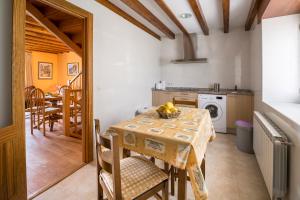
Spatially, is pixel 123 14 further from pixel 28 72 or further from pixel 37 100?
pixel 28 72

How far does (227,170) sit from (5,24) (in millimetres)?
2836

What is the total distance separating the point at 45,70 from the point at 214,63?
701cm

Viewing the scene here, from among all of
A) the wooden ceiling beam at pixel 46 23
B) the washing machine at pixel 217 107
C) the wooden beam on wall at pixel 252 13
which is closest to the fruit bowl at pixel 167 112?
the wooden beam on wall at pixel 252 13

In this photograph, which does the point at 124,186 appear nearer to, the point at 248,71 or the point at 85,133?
the point at 85,133

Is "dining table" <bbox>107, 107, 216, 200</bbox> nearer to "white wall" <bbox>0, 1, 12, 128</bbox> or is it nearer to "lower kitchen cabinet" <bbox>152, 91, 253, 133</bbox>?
"white wall" <bbox>0, 1, 12, 128</bbox>

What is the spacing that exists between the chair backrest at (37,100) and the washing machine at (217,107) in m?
3.63

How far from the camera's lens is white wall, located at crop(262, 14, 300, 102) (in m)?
2.15

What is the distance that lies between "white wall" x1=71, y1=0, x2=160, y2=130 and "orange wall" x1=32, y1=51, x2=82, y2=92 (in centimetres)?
451

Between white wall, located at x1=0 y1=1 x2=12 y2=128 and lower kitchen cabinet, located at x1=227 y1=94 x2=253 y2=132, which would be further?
lower kitchen cabinet, located at x1=227 y1=94 x2=253 y2=132

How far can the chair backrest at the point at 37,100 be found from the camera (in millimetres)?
3631

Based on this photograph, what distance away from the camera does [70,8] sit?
1.97 m

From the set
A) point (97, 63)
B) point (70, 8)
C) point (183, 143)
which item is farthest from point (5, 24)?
point (183, 143)

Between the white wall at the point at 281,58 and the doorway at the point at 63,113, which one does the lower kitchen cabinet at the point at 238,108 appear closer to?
the white wall at the point at 281,58

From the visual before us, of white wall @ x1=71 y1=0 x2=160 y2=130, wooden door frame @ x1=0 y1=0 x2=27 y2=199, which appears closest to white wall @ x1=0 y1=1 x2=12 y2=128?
wooden door frame @ x1=0 y1=0 x2=27 y2=199
